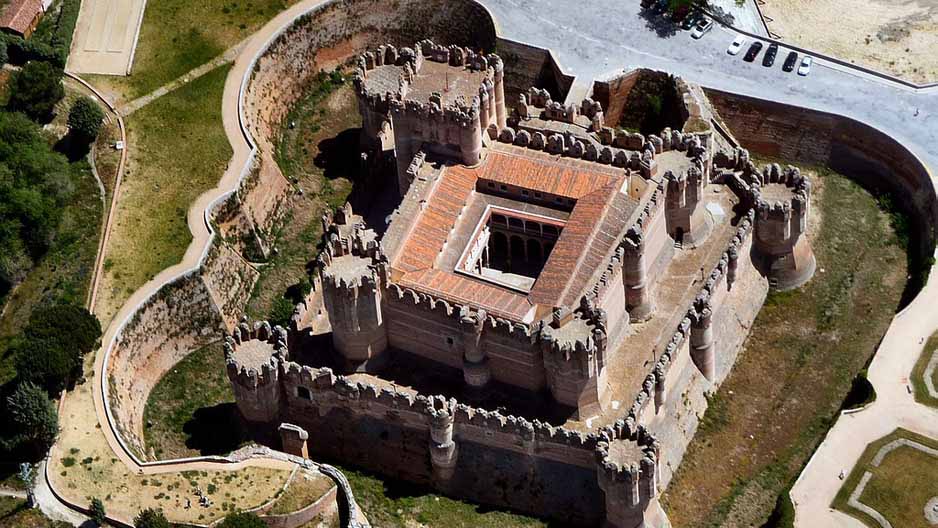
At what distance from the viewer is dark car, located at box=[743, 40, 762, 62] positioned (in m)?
156

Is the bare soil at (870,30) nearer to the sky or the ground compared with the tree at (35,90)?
nearer to the sky

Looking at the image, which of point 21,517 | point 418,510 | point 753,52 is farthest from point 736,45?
point 21,517

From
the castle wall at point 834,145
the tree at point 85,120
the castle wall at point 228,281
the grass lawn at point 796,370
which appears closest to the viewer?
the grass lawn at point 796,370

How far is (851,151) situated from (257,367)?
58497 millimetres

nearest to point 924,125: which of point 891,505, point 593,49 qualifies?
point 593,49

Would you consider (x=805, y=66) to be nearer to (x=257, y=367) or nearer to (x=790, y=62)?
(x=790, y=62)

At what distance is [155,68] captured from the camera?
154500mm

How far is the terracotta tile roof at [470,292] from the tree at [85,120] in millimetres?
35334

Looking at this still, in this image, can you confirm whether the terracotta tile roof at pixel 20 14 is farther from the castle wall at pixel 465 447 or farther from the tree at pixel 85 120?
the castle wall at pixel 465 447

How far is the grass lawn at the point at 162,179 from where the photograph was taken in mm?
136000

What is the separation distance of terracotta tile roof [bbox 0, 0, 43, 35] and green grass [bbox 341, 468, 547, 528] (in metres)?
58.9

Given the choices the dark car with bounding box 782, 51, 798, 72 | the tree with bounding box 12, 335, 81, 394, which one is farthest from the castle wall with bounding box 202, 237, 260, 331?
the dark car with bounding box 782, 51, 798, 72

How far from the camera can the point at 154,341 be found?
133875 millimetres

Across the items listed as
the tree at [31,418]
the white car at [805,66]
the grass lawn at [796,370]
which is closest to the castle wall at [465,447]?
the grass lawn at [796,370]
